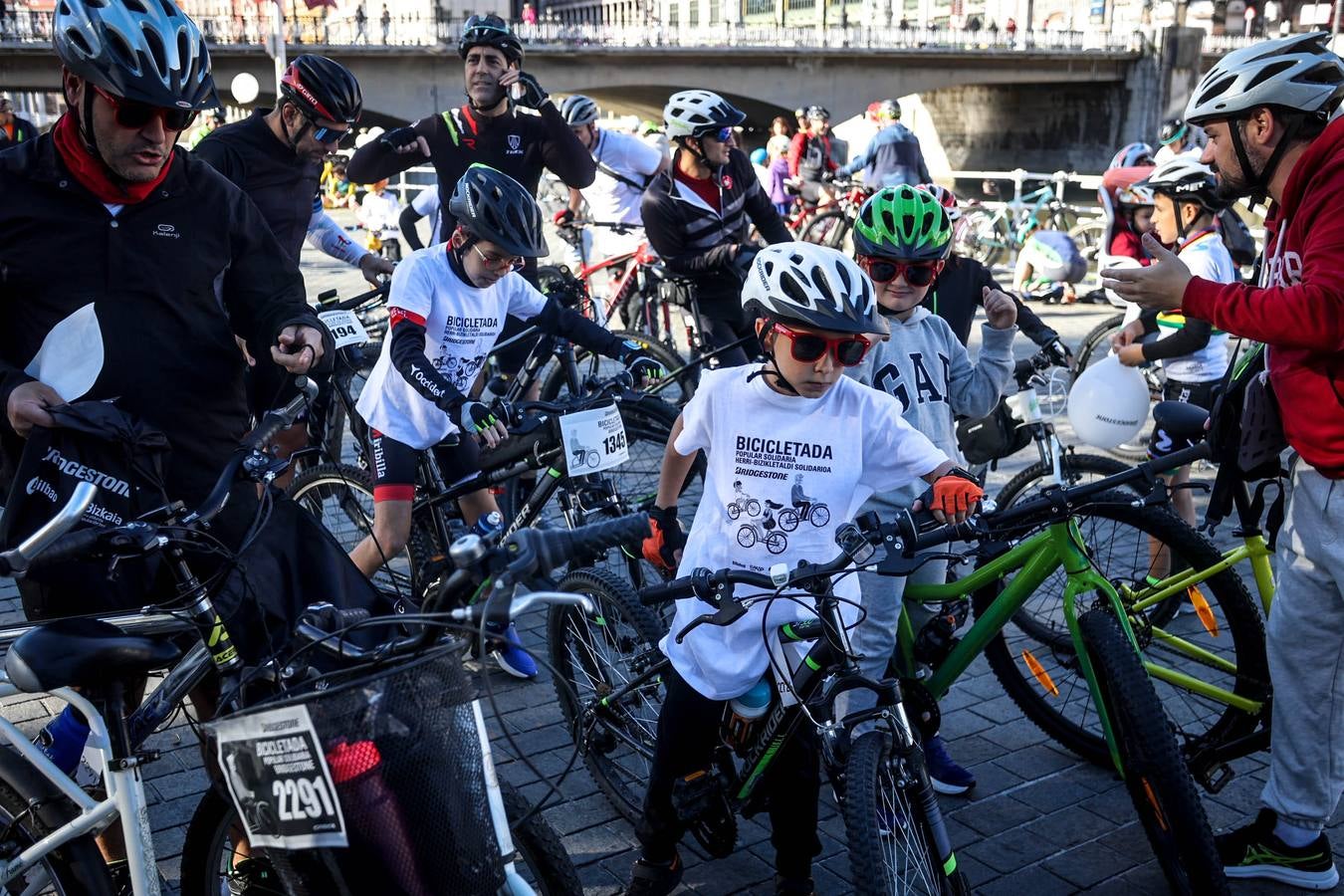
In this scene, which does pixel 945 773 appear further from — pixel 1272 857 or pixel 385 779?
pixel 385 779

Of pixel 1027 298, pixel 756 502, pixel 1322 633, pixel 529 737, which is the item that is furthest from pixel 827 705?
pixel 1027 298

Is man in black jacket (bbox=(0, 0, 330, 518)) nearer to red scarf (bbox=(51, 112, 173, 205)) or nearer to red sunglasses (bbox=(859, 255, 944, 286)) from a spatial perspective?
red scarf (bbox=(51, 112, 173, 205))

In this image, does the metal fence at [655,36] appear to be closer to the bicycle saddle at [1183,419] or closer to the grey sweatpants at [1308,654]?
the bicycle saddle at [1183,419]

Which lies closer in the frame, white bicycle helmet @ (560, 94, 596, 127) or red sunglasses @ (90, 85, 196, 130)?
red sunglasses @ (90, 85, 196, 130)

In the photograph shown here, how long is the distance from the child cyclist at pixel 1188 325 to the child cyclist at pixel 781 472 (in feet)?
8.36

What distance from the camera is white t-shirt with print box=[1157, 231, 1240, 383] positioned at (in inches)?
218

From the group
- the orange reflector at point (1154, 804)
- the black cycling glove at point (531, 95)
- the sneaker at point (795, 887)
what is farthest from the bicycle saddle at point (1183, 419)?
the black cycling glove at point (531, 95)

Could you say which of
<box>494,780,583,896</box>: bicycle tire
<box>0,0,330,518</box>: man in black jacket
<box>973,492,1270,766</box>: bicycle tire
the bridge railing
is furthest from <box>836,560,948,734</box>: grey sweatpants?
the bridge railing

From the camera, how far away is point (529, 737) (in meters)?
4.43

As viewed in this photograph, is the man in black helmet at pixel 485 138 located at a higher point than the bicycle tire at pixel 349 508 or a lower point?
higher

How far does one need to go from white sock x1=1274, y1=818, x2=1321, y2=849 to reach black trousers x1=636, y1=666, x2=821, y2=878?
1.28 metres

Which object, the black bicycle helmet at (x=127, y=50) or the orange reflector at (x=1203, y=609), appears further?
the orange reflector at (x=1203, y=609)

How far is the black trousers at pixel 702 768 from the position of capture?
3.22m

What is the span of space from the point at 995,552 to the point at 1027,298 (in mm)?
11271
